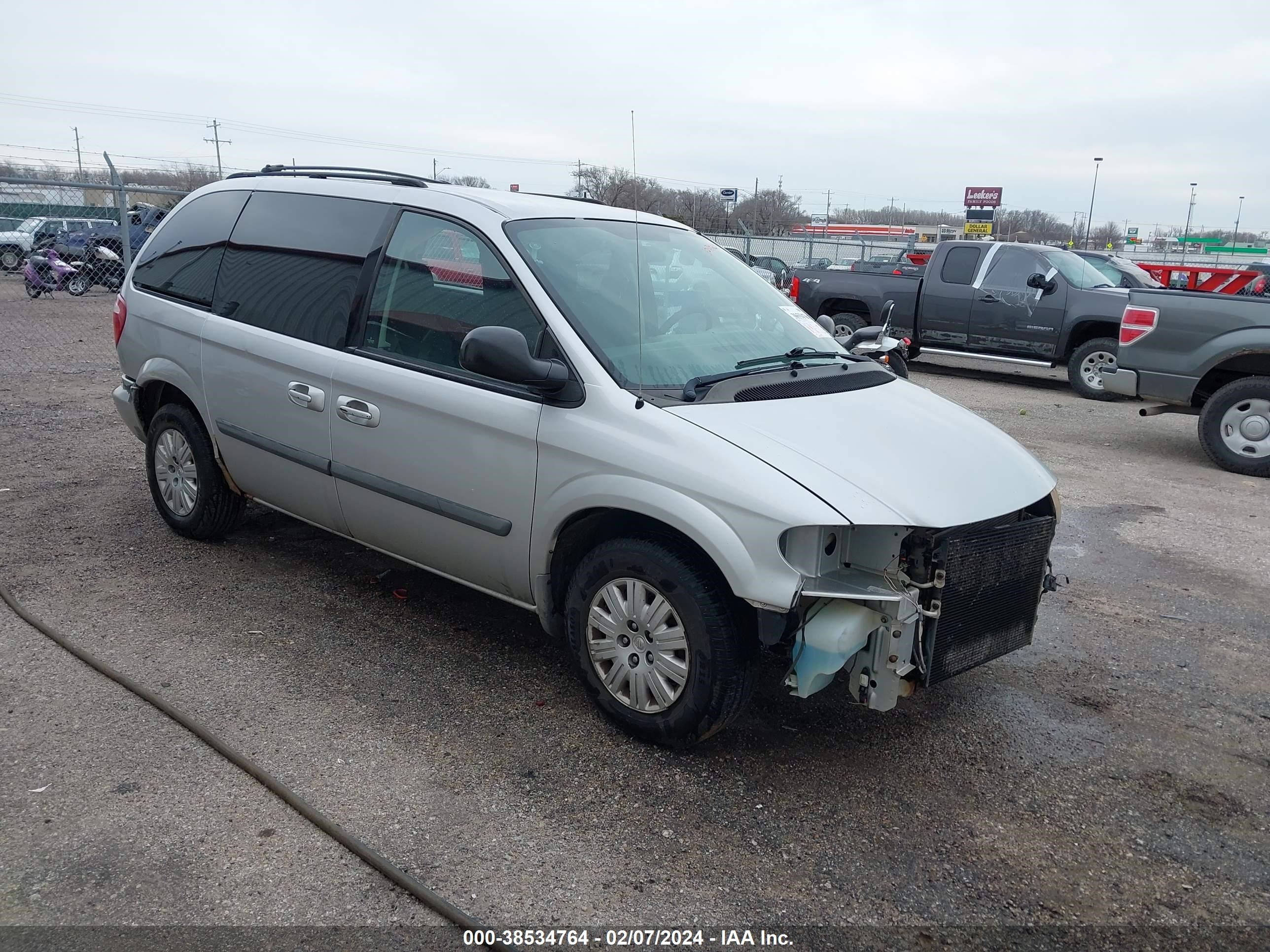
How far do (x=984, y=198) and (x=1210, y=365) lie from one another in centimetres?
6956

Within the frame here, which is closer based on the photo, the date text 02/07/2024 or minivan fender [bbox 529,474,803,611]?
the date text 02/07/2024

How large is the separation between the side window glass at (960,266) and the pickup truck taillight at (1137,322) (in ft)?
16.2

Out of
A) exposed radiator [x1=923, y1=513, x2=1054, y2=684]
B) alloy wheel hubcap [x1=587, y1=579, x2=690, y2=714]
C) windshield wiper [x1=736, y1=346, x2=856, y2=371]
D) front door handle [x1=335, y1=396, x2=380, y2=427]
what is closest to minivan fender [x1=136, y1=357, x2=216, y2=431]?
front door handle [x1=335, y1=396, x2=380, y2=427]

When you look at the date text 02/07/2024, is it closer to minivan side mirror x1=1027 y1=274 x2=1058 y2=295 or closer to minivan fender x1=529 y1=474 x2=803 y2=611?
minivan fender x1=529 y1=474 x2=803 y2=611

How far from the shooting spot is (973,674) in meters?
4.35

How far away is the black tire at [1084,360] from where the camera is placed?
484 inches

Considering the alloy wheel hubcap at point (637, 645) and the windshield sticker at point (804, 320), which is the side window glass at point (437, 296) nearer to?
the alloy wheel hubcap at point (637, 645)

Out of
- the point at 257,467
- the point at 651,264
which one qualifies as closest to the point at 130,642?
the point at 257,467

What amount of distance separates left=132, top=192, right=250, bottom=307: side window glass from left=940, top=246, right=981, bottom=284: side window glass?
34.9 feet

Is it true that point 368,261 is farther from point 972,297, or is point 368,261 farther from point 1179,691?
point 972,297

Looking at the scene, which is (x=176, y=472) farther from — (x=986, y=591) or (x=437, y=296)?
(x=986, y=591)

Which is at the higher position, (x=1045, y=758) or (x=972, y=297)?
(x=972, y=297)

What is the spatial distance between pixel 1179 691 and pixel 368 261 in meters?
3.91

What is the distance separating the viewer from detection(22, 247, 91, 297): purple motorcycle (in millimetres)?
19219
